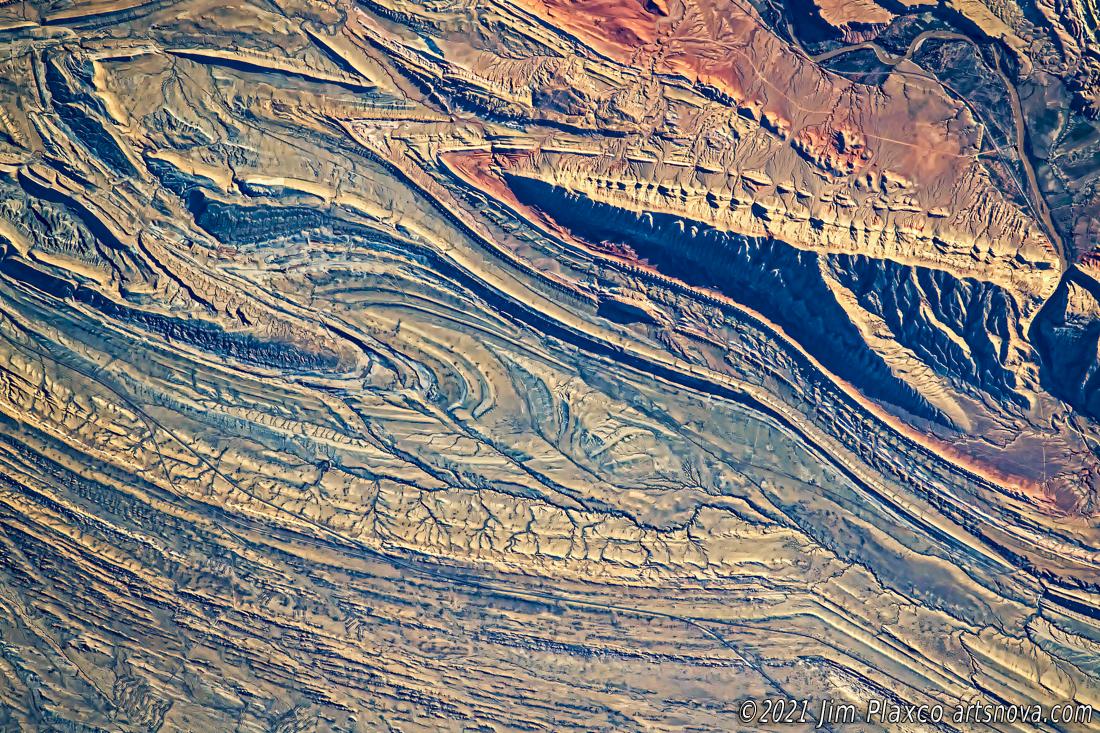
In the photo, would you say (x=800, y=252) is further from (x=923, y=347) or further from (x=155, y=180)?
(x=155, y=180)

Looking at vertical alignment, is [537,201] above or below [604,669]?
above

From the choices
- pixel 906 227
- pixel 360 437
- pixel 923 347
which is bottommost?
pixel 360 437

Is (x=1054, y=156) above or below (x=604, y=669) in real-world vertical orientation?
above

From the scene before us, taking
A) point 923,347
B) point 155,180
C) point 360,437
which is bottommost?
point 360,437

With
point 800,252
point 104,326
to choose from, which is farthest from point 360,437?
point 800,252

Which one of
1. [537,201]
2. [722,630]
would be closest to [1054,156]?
[537,201]

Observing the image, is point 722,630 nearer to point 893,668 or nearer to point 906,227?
point 893,668
